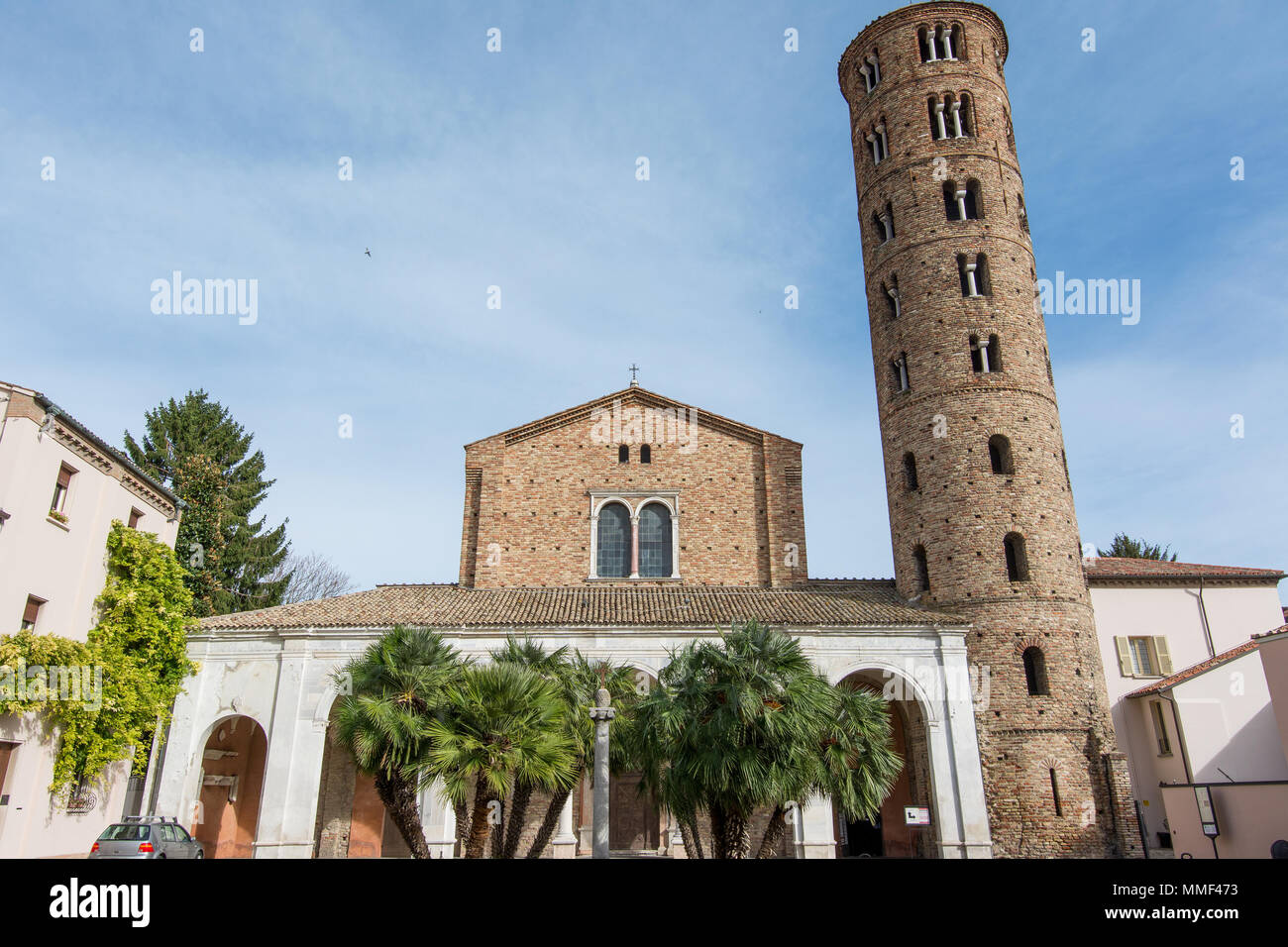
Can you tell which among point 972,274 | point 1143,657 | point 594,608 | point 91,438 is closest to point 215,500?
point 91,438

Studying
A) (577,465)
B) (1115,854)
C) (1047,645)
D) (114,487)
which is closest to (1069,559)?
(1047,645)

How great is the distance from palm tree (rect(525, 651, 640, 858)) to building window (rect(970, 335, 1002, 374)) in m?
15.6

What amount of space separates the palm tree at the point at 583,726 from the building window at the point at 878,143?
21.5 m

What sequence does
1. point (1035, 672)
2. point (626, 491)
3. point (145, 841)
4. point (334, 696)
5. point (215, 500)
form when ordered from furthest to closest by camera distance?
1. point (215, 500)
2. point (626, 491)
3. point (1035, 672)
4. point (334, 696)
5. point (145, 841)

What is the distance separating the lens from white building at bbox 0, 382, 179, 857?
17828 millimetres

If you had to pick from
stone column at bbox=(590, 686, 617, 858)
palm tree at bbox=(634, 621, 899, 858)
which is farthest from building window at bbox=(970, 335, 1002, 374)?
stone column at bbox=(590, 686, 617, 858)

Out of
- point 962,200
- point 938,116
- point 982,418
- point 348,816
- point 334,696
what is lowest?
point 348,816

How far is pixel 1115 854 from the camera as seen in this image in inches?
773

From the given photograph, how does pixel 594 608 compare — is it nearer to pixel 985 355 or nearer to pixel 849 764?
pixel 849 764

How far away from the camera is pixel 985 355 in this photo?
82.8 feet

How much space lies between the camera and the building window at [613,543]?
27.6 m

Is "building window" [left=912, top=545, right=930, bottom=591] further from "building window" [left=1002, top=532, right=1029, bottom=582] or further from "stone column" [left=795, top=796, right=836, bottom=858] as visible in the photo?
"stone column" [left=795, top=796, right=836, bottom=858]

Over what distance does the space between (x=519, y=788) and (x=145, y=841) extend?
316 inches
